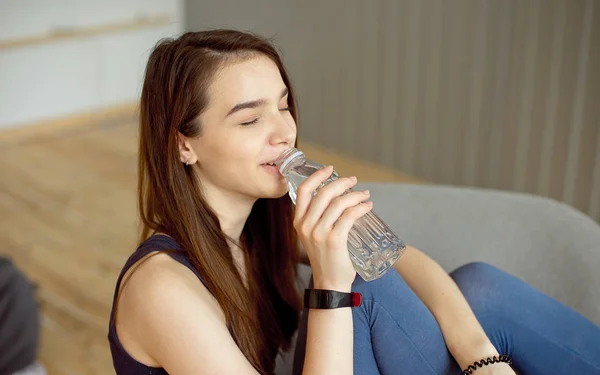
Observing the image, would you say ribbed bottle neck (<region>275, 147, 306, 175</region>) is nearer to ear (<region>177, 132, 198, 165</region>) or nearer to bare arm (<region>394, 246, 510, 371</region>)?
ear (<region>177, 132, 198, 165</region>)

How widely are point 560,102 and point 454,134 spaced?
20.3 inches

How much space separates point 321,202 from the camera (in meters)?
1.22

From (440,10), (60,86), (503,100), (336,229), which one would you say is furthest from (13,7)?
(336,229)

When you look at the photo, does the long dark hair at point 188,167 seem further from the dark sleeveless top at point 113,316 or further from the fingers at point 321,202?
the fingers at point 321,202

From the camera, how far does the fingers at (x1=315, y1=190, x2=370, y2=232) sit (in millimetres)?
1211

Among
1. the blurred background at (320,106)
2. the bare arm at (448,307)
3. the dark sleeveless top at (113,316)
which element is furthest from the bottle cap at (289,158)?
the blurred background at (320,106)

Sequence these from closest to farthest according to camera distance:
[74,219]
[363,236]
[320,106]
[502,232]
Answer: [363,236] < [502,232] < [74,219] < [320,106]

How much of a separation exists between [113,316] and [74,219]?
7.31ft

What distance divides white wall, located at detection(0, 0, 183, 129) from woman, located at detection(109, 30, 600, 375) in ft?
10.4

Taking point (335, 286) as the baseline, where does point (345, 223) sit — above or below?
above

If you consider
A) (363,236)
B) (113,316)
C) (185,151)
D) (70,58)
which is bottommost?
(70,58)

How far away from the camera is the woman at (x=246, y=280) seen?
122cm

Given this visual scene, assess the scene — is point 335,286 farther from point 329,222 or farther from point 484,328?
point 484,328

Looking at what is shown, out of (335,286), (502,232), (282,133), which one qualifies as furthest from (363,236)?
(502,232)
